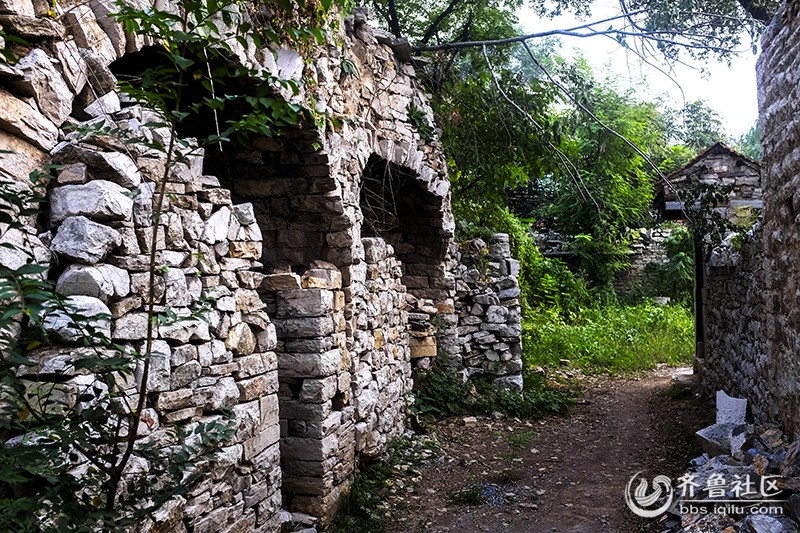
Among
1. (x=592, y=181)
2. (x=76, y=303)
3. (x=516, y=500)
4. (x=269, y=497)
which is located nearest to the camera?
(x=76, y=303)

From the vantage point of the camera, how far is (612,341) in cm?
1150

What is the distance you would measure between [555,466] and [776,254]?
109 inches

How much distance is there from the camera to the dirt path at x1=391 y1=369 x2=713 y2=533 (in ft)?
16.2

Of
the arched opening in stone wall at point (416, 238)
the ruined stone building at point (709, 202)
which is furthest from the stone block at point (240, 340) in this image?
the ruined stone building at point (709, 202)

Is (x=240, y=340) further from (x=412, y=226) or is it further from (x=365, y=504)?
(x=412, y=226)

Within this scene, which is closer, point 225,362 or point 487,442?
point 225,362

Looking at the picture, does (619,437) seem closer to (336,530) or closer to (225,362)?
(336,530)

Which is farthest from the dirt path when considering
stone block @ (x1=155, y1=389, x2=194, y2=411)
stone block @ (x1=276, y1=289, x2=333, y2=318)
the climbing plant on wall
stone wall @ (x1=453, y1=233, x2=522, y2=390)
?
the climbing plant on wall

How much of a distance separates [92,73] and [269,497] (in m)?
2.65

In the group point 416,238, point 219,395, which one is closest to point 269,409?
point 219,395

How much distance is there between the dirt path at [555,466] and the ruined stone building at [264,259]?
694 mm

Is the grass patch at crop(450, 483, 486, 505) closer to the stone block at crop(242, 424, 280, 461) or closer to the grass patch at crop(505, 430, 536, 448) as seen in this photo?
the grass patch at crop(505, 430, 536, 448)

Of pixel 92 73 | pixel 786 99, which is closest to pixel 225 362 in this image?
pixel 92 73

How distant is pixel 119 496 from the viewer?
2553 mm
